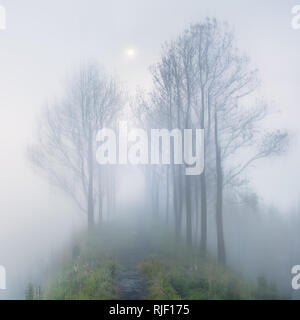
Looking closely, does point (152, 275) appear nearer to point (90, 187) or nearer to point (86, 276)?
point (86, 276)

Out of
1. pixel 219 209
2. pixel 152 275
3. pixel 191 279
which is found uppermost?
pixel 219 209

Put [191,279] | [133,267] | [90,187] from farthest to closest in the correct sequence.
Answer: [90,187] < [133,267] < [191,279]

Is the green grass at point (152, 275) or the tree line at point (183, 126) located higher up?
the tree line at point (183, 126)

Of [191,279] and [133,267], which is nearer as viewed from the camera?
[191,279]

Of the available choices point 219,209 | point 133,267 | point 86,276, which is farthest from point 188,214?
point 86,276

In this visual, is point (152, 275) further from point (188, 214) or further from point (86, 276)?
point (188, 214)

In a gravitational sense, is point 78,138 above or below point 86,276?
above

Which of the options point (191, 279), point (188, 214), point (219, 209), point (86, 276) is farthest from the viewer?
point (188, 214)

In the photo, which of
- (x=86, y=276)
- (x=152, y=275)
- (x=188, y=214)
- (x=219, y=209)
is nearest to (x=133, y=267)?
(x=152, y=275)

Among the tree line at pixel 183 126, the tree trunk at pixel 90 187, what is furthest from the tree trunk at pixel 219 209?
the tree trunk at pixel 90 187

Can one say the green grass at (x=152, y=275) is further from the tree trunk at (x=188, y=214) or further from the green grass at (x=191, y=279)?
the tree trunk at (x=188, y=214)

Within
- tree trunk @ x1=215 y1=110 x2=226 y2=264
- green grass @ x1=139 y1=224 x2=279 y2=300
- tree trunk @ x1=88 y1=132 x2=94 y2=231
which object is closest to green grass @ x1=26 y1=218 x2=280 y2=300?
green grass @ x1=139 y1=224 x2=279 y2=300

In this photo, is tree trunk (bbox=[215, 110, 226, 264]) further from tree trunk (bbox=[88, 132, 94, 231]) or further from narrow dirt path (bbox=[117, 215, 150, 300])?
tree trunk (bbox=[88, 132, 94, 231])
